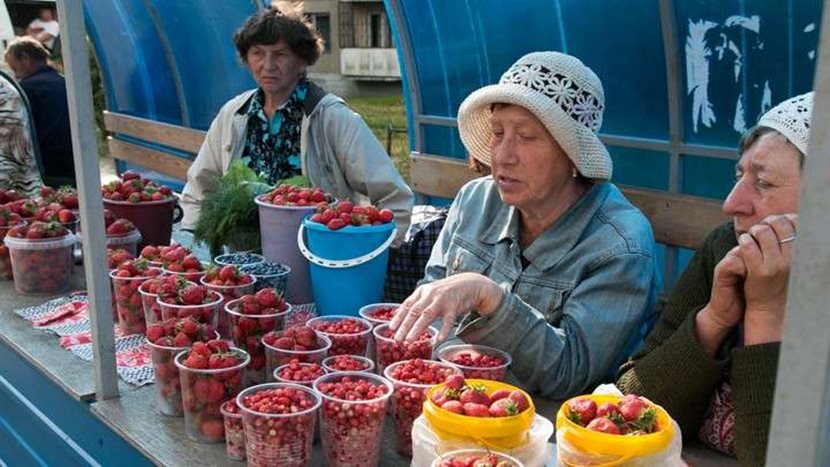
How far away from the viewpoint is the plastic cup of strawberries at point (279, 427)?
1683mm

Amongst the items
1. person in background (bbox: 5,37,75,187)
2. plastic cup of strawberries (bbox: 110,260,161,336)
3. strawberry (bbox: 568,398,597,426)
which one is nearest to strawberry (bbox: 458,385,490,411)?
strawberry (bbox: 568,398,597,426)

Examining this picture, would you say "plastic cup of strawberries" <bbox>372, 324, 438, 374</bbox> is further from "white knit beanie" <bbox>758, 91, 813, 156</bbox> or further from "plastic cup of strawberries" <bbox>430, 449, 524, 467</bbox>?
"white knit beanie" <bbox>758, 91, 813, 156</bbox>

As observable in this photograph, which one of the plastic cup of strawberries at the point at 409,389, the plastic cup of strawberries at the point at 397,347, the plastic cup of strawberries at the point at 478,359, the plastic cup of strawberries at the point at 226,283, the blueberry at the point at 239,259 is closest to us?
the plastic cup of strawberries at the point at 409,389

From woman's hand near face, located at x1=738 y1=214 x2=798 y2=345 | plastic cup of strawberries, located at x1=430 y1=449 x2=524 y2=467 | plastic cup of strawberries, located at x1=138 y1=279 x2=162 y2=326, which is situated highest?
woman's hand near face, located at x1=738 y1=214 x2=798 y2=345

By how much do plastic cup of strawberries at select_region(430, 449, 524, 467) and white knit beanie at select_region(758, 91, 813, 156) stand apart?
2.87 feet

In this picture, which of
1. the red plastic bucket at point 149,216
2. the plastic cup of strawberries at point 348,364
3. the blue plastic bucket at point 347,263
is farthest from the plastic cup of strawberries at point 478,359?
the red plastic bucket at point 149,216

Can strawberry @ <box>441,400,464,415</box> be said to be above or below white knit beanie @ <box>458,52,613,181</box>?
below

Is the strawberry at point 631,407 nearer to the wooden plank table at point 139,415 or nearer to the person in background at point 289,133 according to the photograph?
the wooden plank table at point 139,415

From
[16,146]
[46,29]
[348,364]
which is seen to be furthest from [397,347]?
[46,29]

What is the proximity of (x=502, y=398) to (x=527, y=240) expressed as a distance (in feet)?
2.93

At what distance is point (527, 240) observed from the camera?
2416mm

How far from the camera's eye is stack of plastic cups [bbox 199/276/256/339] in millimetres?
2357

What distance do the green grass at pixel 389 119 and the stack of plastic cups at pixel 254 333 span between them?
9483 mm

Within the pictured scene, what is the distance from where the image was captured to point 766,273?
1.62m
